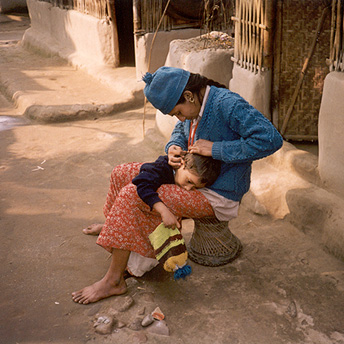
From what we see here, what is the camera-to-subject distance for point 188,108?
2.66m

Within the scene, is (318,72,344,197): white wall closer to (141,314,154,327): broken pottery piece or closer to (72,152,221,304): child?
(72,152,221,304): child

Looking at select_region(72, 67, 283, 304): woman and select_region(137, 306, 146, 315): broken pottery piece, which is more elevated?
select_region(72, 67, 283, 304): woman

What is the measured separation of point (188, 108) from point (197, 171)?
36 centimetres

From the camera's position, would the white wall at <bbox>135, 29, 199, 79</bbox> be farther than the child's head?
Yes

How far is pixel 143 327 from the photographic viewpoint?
8.36 feet

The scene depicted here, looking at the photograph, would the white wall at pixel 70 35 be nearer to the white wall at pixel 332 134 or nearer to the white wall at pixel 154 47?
the white wall at pixel 154 47

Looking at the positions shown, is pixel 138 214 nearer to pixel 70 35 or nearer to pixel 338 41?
pixel 338 41

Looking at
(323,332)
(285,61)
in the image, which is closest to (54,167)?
(285,61)

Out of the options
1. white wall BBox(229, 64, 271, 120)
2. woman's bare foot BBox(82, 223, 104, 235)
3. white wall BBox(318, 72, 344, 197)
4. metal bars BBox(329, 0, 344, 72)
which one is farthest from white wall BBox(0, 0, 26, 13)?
white wall BBox(318, 72, 344, 197)

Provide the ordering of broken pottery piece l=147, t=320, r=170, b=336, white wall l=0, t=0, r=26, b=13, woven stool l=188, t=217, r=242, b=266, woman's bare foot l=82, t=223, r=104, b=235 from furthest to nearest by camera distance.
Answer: white wall l=0, t=0, r=26, b=13 < woman's bare foot l=82, t=223, r=104, b=235 < woven stool l=188, t=217, r=242, b=266 < broken pottery piece l=147, t=320, r=170, b=336

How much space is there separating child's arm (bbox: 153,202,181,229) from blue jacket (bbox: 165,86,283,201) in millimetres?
327

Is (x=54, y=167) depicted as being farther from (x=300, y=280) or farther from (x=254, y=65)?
(x=300, y=280)

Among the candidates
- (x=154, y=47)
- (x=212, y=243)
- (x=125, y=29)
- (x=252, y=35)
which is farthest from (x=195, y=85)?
(x=125, y=29)

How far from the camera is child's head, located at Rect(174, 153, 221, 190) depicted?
2697 mm
